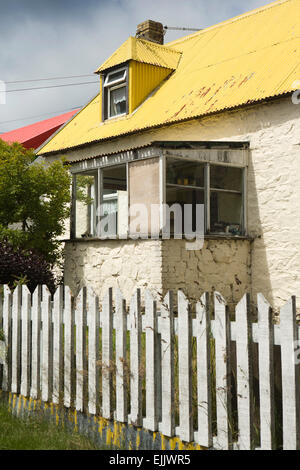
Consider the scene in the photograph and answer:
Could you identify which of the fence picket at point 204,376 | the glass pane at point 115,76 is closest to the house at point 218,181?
the glass pane at point 115,76

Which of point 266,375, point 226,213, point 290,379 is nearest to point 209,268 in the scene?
point 226,213

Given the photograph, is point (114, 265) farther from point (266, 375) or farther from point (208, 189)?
point (266, 375)

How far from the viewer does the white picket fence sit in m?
3.20

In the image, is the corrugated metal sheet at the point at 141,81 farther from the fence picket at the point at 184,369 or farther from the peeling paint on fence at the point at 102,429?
the fence picket at the point at 184,369

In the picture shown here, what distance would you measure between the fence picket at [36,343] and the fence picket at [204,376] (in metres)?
1.97

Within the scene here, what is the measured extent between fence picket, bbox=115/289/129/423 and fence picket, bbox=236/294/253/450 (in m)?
1.03

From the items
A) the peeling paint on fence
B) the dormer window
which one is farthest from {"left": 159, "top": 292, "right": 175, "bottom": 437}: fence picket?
the dormer window

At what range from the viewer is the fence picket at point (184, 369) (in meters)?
3.59

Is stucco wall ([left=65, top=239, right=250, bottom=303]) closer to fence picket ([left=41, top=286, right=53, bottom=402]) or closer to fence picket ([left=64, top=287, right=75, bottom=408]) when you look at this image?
fence picket ([left=41, top=286, right=53, bottom=402])

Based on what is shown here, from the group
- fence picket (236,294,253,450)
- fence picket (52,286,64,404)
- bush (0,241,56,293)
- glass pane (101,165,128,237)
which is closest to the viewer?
fence picket (236,294,253,450)

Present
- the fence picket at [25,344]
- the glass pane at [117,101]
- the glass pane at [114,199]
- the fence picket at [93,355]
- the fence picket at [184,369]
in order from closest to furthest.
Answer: the fence picket at [184,369] < the fence picket at [93,355] < the fence picket at [25,344] < the glass pane at [114,199] < the glass pane at [117,101]

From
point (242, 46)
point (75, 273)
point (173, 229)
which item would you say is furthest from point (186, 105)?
point (75, 273)

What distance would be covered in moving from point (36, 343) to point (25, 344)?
19cm
